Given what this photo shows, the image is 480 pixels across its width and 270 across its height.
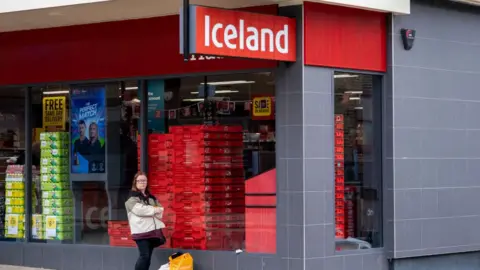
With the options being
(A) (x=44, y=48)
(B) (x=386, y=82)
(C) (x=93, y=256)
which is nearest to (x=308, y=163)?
(B) (x=386, y=82)

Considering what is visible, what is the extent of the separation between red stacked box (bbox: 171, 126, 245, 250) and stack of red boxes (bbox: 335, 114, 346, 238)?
131cm

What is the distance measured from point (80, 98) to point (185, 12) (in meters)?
3.93

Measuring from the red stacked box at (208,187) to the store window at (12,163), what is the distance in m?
2.94

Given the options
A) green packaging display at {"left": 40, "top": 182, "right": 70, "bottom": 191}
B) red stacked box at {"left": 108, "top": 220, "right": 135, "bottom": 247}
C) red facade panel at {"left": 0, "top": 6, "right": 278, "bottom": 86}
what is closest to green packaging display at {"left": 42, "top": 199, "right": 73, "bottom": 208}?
green packaging display at {"left": 40, "top": 182, "right": 70, "bottom": 191}

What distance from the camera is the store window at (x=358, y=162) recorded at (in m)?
12.1

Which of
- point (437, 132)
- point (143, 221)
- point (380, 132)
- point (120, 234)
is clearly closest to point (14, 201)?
point (120, 234)

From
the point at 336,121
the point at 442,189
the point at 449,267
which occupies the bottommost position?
the point at 449,267

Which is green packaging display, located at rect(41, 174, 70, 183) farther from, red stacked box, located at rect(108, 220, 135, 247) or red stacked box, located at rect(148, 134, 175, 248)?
red stacked box, located at rect(148, 134, 175, 248)

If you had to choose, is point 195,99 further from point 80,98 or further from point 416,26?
point 416,26

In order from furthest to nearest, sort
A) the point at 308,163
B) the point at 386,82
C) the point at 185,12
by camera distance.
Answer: the point at 386,82 < the point at 308,163 < the point at 185,12

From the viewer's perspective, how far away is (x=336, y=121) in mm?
11969

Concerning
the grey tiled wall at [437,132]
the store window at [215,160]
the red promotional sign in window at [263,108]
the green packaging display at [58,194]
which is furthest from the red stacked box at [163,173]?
the grey tiled wall at [437,132]

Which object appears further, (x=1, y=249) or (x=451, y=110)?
(x=1, y=249)

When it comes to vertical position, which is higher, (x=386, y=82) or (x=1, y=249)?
(x=386, y=82)
